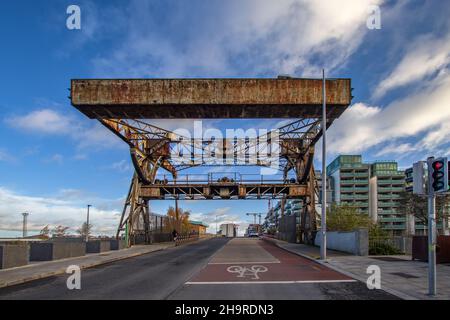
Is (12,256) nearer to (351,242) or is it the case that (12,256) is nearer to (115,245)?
(115,245)

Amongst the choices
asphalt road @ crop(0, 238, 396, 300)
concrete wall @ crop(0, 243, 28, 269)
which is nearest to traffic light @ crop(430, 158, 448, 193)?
asphalt road @ crop(0, 238, 396, 300)

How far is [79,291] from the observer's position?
11.0 meters

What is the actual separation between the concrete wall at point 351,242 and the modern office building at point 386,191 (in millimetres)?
110217

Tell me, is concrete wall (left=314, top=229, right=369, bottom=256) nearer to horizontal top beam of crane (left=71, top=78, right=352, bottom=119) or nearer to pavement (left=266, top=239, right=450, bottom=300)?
pavement (left=266, top=239, right=450, bottom=300)

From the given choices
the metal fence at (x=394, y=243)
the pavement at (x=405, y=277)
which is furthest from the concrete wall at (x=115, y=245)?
the metal fence at (x=394, y=243)

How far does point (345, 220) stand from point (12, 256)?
84.0 feet

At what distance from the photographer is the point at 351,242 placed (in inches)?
950

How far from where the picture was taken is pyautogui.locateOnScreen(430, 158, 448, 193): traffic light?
950 cm

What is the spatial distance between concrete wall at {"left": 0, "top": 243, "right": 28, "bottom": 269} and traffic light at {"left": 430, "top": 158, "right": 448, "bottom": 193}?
1552 cm

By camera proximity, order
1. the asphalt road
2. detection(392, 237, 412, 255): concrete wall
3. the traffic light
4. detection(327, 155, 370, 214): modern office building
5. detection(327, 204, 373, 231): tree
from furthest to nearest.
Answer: detection(327, 155, 370, 214): modern office building, detection(327, 204, 373, 231): tree, detection(392, 237, 412, 255): concrete wall, the asphalt road, the traffic light

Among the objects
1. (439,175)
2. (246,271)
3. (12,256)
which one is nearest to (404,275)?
(439,175)

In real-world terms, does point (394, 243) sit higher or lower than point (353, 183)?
lower
